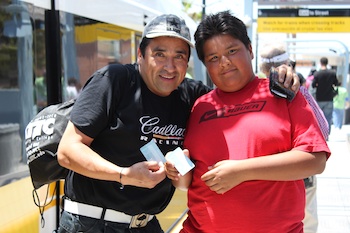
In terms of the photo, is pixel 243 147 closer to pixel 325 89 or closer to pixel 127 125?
pixel 127 125

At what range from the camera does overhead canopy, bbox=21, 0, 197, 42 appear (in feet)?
11.0

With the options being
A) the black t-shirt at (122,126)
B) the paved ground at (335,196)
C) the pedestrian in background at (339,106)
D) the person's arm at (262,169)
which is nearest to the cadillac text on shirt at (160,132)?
the black t-shirt at (122,126)

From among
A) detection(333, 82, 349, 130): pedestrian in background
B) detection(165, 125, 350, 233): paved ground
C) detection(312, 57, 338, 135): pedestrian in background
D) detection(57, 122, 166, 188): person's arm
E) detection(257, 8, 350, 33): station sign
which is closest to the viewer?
detection(57, 122, 166, 188): person's arm

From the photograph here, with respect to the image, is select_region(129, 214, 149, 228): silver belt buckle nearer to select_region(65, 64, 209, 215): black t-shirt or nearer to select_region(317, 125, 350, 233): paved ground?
select_region(65, 64, 209, 215): black t-shirt

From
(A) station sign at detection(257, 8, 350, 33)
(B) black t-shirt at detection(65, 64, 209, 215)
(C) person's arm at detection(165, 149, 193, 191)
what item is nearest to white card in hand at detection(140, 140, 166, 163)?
(C) person's arm at detection(165, 149, 193, 191)

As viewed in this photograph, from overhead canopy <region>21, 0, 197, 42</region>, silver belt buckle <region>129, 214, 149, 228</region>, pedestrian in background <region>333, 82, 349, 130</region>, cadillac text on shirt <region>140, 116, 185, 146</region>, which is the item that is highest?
overhead canopy <region>21, 0, 197, 42</region>

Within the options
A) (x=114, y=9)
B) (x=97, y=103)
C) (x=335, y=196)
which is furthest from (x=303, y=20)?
(x=97, y=103)

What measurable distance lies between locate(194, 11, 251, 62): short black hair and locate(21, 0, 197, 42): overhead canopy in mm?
1305

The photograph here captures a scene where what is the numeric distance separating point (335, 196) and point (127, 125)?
220 inches

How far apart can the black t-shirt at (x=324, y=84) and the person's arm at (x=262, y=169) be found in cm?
1025

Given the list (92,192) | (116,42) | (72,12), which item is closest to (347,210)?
(116,42)

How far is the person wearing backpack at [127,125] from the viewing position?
6.76ft

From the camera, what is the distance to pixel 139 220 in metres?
2.31

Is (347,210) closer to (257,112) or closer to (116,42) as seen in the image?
(116,42)
